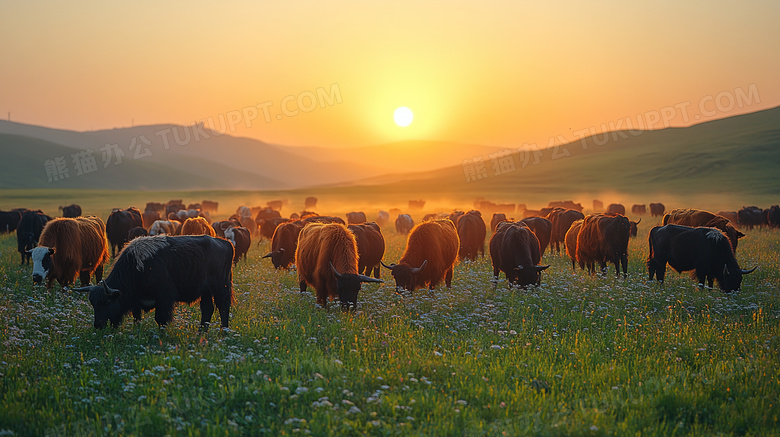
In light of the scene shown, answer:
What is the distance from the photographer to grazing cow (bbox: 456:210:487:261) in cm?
1927

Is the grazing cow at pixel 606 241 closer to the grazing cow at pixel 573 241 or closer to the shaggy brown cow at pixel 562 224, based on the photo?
the grazing cow at pixel 573 241

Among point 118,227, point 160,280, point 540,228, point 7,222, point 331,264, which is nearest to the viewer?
point 160,280

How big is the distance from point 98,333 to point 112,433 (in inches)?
156

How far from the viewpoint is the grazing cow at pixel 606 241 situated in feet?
50.7

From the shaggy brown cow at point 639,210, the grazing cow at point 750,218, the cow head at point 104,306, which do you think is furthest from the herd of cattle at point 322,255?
the shaggy brown cow at point 639,210

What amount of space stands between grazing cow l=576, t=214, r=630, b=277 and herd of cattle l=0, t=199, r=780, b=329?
32 millimetres

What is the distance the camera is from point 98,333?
854 cm

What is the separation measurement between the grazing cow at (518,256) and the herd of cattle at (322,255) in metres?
0.03

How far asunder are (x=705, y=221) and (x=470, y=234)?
8164 mm

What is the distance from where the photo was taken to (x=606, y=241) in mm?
15562

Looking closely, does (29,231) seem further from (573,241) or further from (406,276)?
(573,241)

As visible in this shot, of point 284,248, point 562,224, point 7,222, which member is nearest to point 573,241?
point 562,224

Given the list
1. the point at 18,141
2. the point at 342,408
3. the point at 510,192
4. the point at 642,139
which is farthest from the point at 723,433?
the point at 18,141

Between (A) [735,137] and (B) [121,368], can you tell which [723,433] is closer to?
(B) [121,368]
